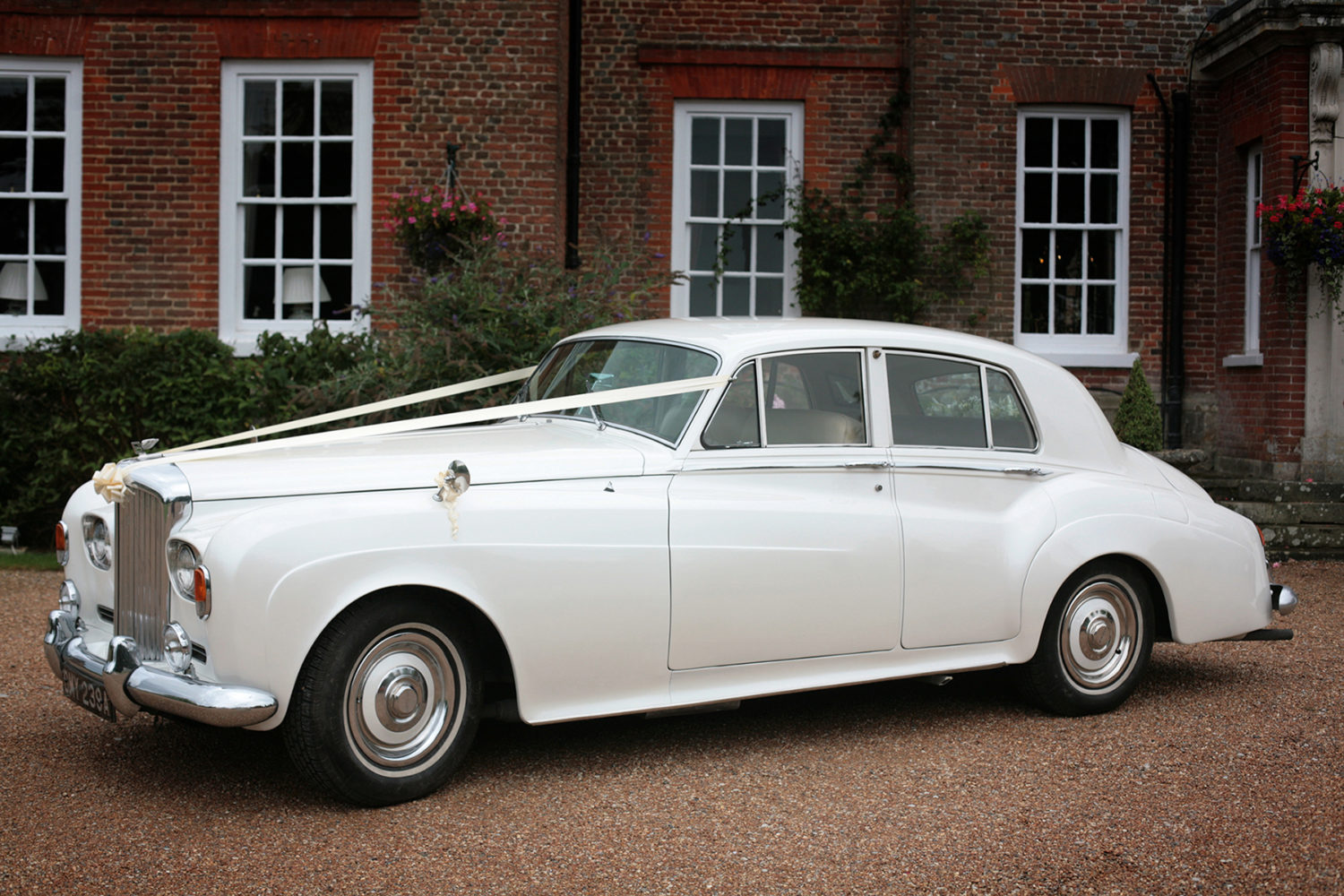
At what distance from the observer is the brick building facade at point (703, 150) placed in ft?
35.7

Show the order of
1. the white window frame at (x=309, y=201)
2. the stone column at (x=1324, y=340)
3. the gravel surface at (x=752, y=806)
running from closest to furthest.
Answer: the gravel surface at (x=752, y=806) → the stone column at (x=1324, y=340) → the white window frame at (x=309, y=201)

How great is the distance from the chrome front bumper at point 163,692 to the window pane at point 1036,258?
9876mm

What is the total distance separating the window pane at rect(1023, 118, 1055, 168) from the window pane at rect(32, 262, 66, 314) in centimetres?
900

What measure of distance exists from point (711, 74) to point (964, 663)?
26.7ft

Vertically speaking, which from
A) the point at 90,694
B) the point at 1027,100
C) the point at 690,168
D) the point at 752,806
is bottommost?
the point at 752,806

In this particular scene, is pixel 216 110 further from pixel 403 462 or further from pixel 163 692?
pixel 163 692

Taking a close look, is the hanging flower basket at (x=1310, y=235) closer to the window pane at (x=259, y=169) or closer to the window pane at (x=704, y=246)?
the window pane at (x=704, y=246)

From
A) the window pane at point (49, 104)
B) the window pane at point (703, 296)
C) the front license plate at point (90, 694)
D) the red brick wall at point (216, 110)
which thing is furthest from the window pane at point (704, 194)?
the front license plate at point (90, 694)

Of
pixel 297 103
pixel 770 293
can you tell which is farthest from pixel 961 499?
pixel 297 103

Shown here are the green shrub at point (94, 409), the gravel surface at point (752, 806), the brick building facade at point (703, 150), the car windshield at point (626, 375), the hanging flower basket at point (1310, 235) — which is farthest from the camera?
the brick building facade at point (703, 150)

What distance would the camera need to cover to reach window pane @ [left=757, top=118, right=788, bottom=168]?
12.0 m

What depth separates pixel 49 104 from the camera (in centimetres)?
1111

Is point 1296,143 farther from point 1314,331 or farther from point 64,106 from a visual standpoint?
point 64,106

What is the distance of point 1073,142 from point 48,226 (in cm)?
953
